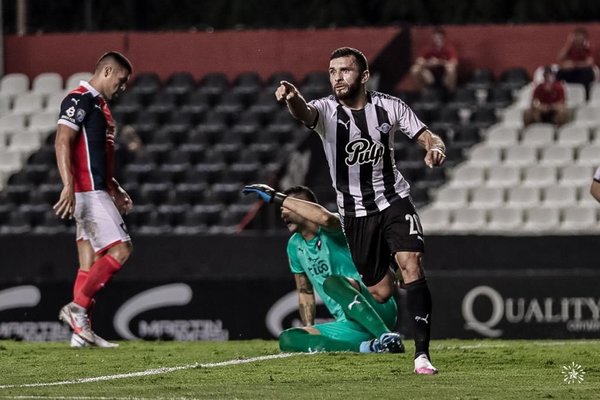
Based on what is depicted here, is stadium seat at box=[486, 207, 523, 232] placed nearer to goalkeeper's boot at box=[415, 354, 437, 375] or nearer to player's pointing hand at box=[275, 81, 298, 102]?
goalkeeper's boot at box=[415, 354, 437, 375]

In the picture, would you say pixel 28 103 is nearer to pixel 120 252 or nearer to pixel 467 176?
pixel 467 176

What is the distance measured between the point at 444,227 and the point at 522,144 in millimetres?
1829

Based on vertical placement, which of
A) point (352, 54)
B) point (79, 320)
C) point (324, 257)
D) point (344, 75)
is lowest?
point (79, 320)

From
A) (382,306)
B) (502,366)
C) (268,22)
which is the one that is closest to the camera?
(502,366)

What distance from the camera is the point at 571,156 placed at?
1948 centimetres

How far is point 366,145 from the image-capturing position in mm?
9188

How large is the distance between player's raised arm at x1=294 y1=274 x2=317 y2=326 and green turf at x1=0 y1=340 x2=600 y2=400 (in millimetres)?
350

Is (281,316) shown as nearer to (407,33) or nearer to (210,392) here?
(407,33)

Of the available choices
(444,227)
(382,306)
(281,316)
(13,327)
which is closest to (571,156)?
(444,227)

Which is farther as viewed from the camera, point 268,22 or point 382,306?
point 268,22

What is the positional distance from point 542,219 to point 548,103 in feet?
6.64

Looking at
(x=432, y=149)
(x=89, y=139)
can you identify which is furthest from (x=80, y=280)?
(x=432, y=149)

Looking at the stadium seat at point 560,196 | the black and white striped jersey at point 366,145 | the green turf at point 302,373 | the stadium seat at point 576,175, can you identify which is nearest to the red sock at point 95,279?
the green turf at point 302,373

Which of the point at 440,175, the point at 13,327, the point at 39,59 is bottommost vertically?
the point at 13,327
